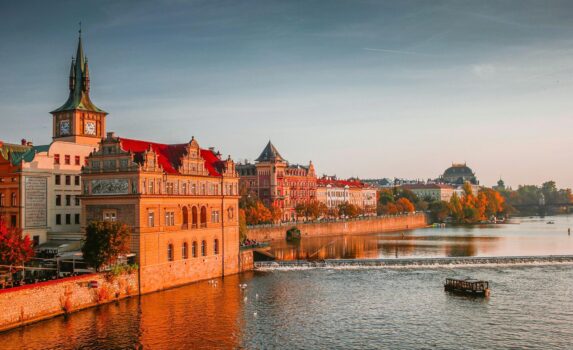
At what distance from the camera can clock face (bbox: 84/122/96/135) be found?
83188 mm

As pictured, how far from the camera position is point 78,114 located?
8181 cm

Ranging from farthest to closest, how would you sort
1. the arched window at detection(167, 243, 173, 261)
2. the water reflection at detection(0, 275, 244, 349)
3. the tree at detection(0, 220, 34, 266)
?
the arched window at detection(167, 243, 173, 261) < the tree at detection(0, 220, 34, 266) < the water reflection at detection(0, 275, 244, 349)

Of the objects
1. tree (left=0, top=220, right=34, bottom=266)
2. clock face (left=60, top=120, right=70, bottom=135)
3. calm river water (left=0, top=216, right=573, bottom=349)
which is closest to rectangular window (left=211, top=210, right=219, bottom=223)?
calm river water (left=0, top=216, right=573, bottom=349)

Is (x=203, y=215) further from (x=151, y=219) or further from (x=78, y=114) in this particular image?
(x=78, y=114)

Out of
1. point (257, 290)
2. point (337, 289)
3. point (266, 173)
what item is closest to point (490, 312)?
point (337, 289)

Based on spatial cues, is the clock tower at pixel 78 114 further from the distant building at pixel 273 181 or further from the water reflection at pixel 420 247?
the distant building at pixel 273 181

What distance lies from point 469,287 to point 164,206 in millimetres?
32176

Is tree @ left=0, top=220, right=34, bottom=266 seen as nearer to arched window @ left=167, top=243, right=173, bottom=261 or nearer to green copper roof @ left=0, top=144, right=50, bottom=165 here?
arched window @ left=167, top=243, right=173, bottom=261

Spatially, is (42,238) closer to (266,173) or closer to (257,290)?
(257,290)

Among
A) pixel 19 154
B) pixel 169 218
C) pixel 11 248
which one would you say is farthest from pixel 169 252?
pixel 19 154

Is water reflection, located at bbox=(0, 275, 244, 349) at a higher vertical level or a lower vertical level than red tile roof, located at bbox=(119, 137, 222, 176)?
Answer: lower

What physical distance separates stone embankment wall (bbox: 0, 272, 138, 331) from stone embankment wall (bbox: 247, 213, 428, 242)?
65994 millimetres

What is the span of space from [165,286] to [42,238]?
17.7 metres

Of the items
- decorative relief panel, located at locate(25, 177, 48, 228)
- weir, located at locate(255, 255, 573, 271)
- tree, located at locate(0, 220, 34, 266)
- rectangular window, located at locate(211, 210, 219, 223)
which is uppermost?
decorative relief panel, located at locate(25, 177, 48, 228)
